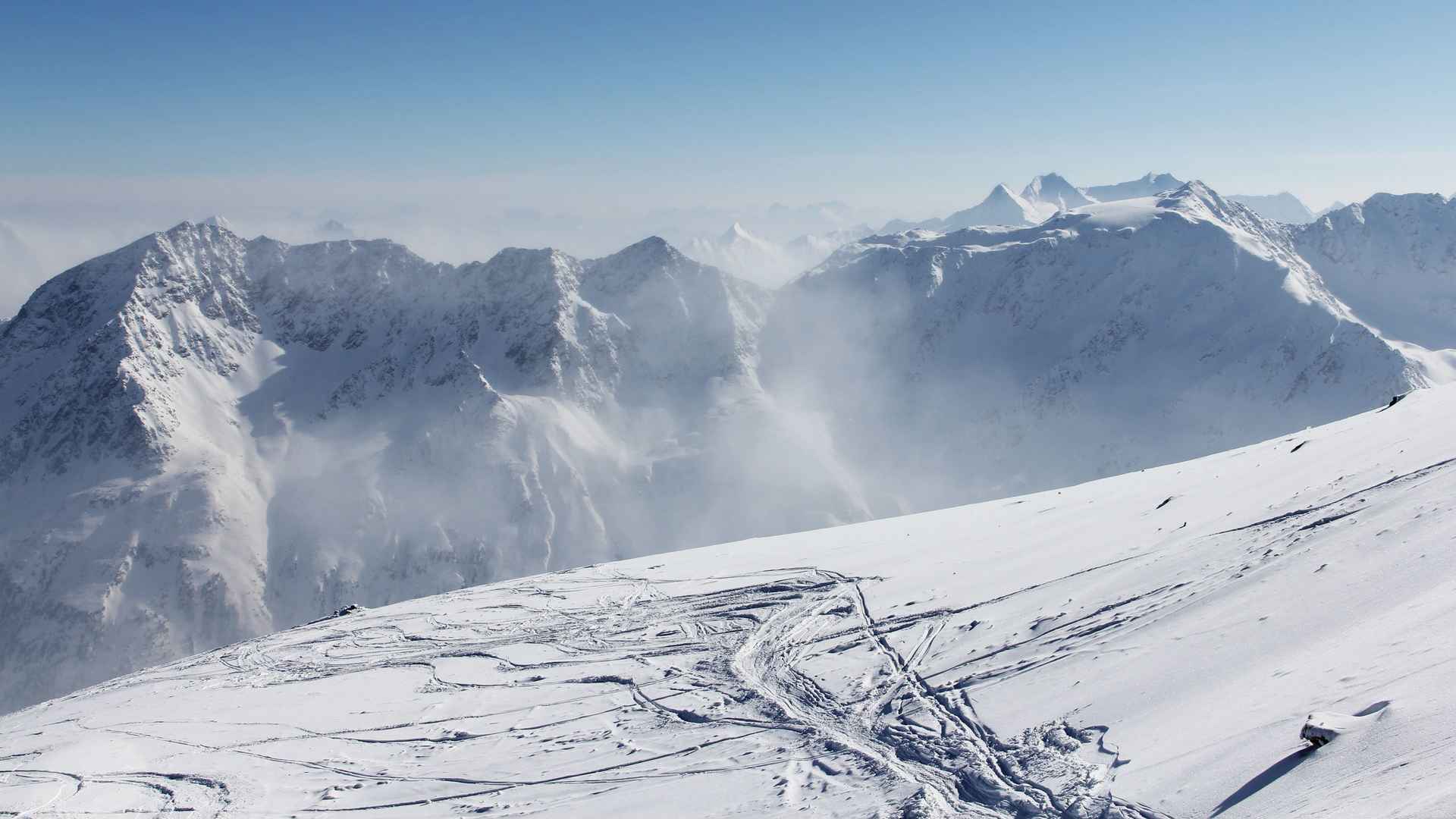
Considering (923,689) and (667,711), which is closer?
(923,689)

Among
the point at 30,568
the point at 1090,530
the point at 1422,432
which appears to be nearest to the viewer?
the point at 1422,432

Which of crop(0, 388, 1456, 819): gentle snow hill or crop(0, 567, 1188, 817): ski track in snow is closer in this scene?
crop(0, 388, 1456, 819): gentle snow hill

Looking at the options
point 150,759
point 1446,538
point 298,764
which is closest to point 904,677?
point 1446,538

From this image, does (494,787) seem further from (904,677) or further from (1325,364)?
(1325,364)

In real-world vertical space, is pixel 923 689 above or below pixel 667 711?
above

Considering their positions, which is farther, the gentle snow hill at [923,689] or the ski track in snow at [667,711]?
the ski track in snow at [667,711]

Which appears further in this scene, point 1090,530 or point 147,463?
point 147,463

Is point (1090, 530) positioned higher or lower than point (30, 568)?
higher

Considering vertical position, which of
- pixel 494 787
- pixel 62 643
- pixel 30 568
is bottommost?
pixel 62 643
